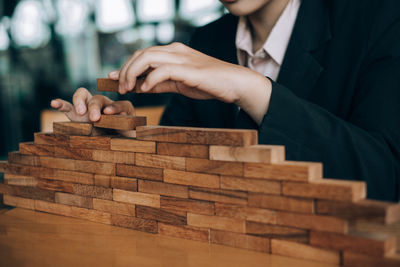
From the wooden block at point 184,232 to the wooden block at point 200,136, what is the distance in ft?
0.49

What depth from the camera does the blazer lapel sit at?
105 cm

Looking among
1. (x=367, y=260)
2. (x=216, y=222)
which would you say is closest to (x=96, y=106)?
(x=216, y=222)

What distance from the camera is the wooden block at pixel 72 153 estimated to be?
74 cm

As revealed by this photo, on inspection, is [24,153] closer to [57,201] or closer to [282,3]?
[57,201]

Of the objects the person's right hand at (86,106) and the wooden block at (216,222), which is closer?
the wooden block at (216,222)

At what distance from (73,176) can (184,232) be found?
0.94 feet

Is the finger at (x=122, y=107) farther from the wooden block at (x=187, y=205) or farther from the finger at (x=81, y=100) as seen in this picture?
the wooden block at (x=187, y=205)

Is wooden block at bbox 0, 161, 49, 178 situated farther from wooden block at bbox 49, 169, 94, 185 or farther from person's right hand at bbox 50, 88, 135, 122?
person's right hand at bbox 50, 88, 135, 122

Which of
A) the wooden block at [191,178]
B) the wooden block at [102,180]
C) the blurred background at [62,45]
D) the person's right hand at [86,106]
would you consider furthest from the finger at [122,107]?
the blurred background at [62,45]

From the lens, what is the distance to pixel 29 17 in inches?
191

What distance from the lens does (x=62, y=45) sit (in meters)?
4.70

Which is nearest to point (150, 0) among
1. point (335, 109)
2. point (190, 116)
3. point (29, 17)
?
point (29, 17)

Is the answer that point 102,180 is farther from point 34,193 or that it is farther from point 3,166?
point 3,166

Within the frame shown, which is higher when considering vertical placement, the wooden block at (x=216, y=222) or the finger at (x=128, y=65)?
the finger at (x=128, y=65)
